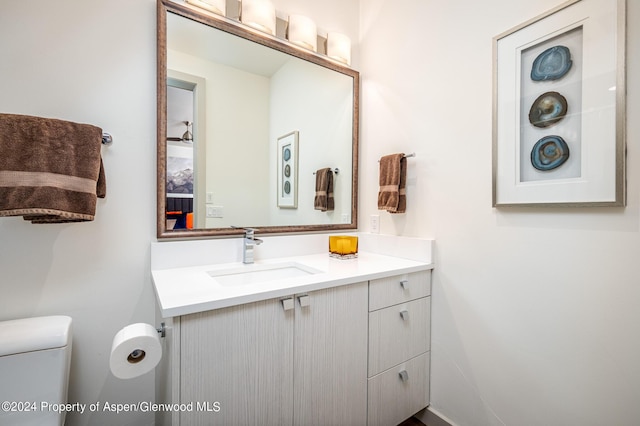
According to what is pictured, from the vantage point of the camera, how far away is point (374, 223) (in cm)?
181

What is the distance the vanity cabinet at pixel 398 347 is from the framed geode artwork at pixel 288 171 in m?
0.68

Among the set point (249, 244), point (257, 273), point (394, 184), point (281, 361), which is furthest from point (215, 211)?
point (394, 184)

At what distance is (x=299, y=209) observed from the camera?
1688 millimetres

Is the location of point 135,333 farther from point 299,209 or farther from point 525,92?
point 525,92

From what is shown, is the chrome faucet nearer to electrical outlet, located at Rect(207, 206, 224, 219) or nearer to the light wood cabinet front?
electrical outlet, located at Rect(207, 206, 224, 219)

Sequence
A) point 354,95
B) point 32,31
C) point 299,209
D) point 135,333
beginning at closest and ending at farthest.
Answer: point 135,333 < point 32,31 < point 299,209 < point 354,95

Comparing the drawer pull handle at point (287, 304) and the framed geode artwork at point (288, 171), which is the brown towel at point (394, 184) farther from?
the drawer pull handle at point (287, 304)

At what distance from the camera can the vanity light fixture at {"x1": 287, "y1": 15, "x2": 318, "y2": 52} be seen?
1.61 meters

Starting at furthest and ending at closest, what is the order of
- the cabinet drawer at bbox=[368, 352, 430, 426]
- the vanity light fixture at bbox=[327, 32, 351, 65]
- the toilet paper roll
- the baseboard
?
the vanity light fixture at bbox=[327, 32, 351, 65] → the baseboard → the cabinet drawer at bbox=[368, 352, 430, 426] → the toilet paper roll

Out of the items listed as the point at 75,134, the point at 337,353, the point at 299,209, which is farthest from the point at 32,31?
the point at 337,353

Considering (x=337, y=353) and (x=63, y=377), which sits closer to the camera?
(x=63, y=377)

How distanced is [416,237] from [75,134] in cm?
152

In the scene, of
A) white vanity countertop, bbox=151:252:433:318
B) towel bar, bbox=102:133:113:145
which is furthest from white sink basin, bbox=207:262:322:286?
towel bar, bbox=102:133:113:145

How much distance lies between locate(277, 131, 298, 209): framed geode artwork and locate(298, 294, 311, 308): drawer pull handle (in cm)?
69
